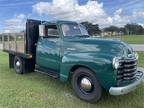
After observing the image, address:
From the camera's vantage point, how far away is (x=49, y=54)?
21.2 feet

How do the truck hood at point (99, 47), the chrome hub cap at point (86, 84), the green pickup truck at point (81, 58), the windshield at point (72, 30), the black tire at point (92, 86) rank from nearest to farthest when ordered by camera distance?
the green pickup truck at point (81, 58) → the truck hood at point (99, 47) → the black tire at point (92, 86) → the chrome hub cap at point (86, 84) → the windshield at point (72, 30)

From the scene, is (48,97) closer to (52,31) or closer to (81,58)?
(81,58)

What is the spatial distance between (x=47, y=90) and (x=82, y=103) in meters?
1.46

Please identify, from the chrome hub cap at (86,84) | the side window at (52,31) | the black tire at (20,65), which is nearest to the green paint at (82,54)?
the side window at (52,31)

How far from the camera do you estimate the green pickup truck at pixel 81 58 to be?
15.6ft

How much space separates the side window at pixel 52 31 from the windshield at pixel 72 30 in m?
0.27

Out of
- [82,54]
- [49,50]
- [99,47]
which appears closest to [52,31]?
[49,50]

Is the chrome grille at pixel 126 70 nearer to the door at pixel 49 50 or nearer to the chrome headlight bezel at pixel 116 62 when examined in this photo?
the chrome headlight bezel at pixel 116 62

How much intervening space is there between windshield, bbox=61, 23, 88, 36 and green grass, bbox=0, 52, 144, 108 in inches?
69.1

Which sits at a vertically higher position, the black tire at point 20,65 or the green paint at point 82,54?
the green paint at point 82,54

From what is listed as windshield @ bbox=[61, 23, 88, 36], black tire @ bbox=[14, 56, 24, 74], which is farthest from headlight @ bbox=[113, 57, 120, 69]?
black tire @ bbox=[14, 56, 24, 74]

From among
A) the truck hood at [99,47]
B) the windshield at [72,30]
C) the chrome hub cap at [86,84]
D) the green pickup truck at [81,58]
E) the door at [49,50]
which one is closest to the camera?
the green pickup truck at [81,58]

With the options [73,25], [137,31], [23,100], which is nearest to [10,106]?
[23,100]

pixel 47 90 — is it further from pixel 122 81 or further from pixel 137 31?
pixel 137 31
